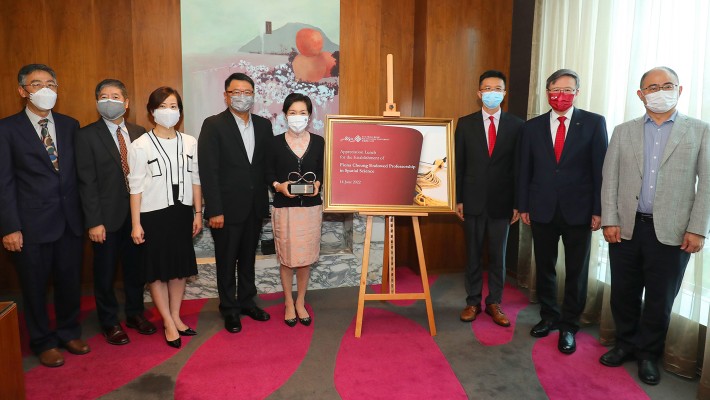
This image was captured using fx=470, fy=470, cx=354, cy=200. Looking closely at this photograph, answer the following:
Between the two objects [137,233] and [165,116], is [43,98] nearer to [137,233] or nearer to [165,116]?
[165,116]

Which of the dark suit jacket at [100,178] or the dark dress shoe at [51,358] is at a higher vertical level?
the dark suit jacket at [100,178]

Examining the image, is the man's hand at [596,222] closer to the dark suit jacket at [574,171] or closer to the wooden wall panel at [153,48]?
the dark suit jacket at [574,171]

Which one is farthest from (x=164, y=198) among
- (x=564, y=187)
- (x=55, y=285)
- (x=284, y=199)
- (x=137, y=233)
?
(x=564, y=187)

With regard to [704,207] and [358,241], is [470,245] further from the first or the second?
[704,207]

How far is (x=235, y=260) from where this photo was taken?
10.8 ft

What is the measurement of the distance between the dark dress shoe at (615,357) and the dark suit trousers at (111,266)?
3.00 metres

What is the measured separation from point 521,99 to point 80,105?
150 inches

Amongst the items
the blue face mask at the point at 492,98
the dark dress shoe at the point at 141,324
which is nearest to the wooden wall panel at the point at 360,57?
the blue face mask at the point at 492,98

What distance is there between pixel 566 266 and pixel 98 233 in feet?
9.91

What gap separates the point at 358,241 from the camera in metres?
4.27

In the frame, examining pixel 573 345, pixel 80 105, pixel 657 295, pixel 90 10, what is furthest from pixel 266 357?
pixel 90 10

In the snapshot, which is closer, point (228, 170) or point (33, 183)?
point (33, 183)

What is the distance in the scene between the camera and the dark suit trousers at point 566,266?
3.04 m

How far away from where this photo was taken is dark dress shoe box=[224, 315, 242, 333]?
3256 mm
